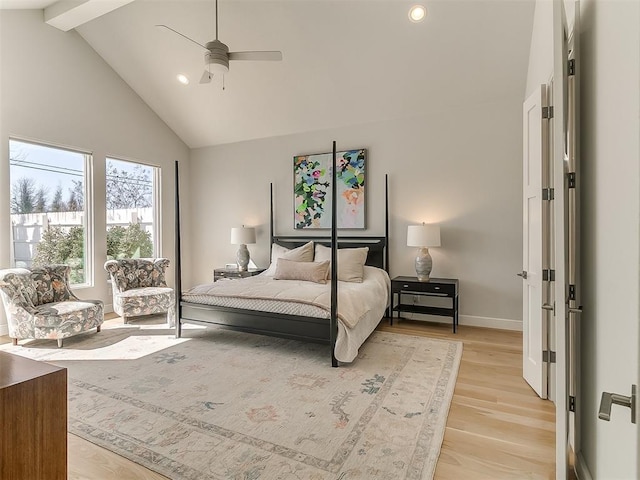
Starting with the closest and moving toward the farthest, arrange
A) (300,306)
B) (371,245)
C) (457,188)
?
(300,306) < (457,188) < (371,245)

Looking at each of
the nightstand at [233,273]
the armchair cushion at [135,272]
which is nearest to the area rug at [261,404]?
the armchair cushion at [135,272]

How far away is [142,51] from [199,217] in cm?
281

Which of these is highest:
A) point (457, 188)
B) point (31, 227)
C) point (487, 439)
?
point (457, 188)

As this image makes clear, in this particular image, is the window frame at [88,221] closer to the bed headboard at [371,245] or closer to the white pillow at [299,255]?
the white pillow at [299,255]

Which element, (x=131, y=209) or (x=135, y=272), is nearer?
(x=135, y=272)

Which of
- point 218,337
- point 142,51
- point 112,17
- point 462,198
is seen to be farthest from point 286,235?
point 112,17

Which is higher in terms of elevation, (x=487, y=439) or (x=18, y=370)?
(x=18, y=370)

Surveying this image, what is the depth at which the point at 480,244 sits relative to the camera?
14.4ft

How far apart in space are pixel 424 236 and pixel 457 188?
33.7 inches

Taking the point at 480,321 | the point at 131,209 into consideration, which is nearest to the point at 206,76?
the point at 131,209

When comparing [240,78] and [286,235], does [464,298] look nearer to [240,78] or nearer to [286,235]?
[286,235]

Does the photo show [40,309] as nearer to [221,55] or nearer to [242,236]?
A: [242,236]

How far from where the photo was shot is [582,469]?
1.66 metres

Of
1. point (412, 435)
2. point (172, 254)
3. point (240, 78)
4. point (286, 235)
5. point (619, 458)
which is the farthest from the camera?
point (172, 254)
